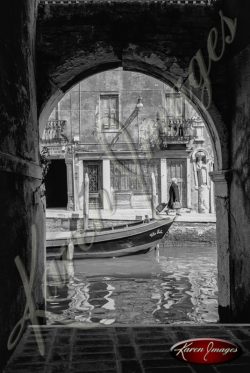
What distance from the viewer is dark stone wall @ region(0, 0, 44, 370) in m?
3.12

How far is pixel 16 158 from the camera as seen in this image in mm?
3477

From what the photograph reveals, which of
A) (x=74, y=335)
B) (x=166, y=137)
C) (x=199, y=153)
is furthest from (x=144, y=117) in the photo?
(x=74, y=335)

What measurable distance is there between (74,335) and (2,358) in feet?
3.02

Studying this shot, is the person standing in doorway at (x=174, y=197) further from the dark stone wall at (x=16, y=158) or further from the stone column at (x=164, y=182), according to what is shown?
the dark stone wall at (x=16, y=158)

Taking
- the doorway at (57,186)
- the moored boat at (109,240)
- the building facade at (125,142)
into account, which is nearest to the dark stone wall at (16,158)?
the moored boat at (109,240)

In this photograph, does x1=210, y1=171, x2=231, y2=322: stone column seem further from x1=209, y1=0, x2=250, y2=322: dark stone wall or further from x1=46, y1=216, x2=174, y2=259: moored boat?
x1=46, y1=216, x2=174, y2=259: moored boat

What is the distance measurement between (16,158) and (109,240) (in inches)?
400

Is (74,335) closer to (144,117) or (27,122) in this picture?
(27,122)

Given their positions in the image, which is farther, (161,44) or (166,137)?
(166,137)

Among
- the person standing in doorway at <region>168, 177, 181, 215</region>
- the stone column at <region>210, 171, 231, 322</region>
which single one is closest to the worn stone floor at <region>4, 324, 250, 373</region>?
the stone column at <region>210, 171, 231, 322</region>

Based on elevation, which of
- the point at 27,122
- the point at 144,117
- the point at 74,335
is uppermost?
the point at 144,117

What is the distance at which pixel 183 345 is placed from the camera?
351 centimetres

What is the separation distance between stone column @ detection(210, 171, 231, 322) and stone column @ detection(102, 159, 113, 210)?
46.9 feet

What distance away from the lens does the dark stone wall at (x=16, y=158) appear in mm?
3123
